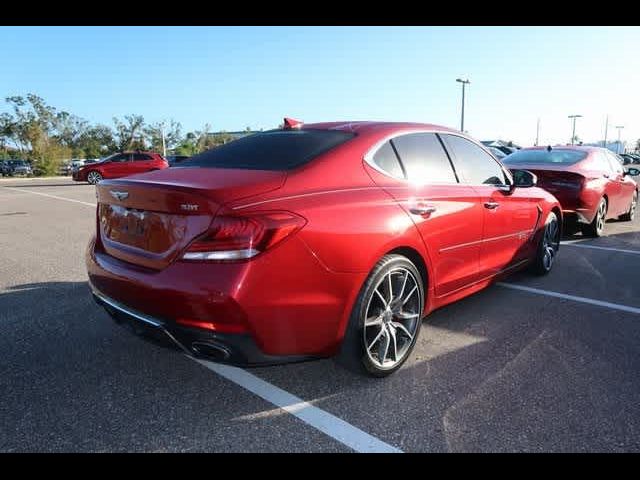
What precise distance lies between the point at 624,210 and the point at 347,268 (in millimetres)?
8713

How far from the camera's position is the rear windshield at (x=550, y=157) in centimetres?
750

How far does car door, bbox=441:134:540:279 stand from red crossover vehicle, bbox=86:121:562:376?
195 millimetres

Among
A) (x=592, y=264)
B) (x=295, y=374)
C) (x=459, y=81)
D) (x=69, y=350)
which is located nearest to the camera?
(x=295, y=374)

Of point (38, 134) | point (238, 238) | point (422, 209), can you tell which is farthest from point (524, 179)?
point (38, 134)

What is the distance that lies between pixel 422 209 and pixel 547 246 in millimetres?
2885

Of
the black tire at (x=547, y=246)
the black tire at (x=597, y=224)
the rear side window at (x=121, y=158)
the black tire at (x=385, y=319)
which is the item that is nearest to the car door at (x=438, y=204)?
the black tire at (x=385, y=319)

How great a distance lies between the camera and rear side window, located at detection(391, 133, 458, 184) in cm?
322

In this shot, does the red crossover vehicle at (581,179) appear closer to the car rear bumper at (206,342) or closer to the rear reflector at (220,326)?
the car rear bumper at (206,342)

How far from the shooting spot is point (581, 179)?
22.9 ft
